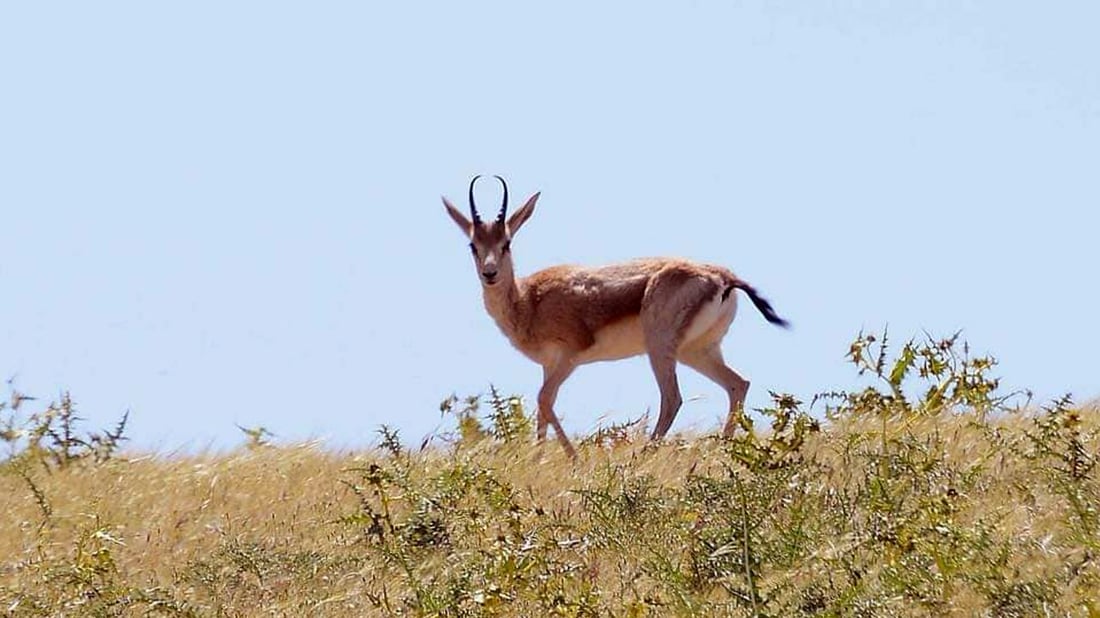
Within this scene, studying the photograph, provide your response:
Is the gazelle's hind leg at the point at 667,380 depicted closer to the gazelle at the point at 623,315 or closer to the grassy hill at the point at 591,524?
the gazelle at the point at 623,315

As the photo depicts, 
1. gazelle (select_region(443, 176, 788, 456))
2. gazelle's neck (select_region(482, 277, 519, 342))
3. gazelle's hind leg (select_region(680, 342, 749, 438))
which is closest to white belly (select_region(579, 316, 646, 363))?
gazelle (select_region(443, 176, 788, 456))

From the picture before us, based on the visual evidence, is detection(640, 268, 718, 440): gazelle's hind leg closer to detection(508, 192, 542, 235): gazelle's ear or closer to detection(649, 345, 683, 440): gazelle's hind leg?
detection(649, 345, 683, 440): gazelle's hind leg

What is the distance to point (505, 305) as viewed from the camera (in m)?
15.7

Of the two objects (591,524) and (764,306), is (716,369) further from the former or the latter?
(591,524)

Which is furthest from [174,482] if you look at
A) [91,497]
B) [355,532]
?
[355,532]

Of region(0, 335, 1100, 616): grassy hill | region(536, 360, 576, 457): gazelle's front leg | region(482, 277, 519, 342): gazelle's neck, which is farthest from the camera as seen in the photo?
region(482, 277, 519, 342): gazelle's neck

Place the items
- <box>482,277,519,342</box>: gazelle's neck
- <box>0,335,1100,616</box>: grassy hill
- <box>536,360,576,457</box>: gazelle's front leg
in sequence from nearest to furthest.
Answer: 1. <box>0,335,1100,616</box>: grassy hill
2. <box>536,360,576,457</box>: gazelle's front leg
3. <box>482,277,519,342</box>: gazelle's neck

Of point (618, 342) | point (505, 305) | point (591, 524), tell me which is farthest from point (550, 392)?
point (591, 524)

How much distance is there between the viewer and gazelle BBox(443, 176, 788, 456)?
14.9 m

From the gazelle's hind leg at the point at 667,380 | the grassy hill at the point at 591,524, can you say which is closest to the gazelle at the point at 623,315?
the gazelle's hind leg at the point at 667,380

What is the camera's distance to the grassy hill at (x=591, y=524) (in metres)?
8.04

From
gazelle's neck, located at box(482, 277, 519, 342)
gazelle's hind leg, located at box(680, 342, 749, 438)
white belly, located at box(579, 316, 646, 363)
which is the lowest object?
gazelle's hind leg, located at box(680, 342, 749, 438)

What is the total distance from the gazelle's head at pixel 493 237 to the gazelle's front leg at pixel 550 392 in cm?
90

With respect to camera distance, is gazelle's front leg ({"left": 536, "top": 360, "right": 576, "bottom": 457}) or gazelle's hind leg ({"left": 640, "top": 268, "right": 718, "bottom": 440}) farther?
gazelle's hind leg ({"left": 640, "top": 268, "right": 718, "bottom": 440})
